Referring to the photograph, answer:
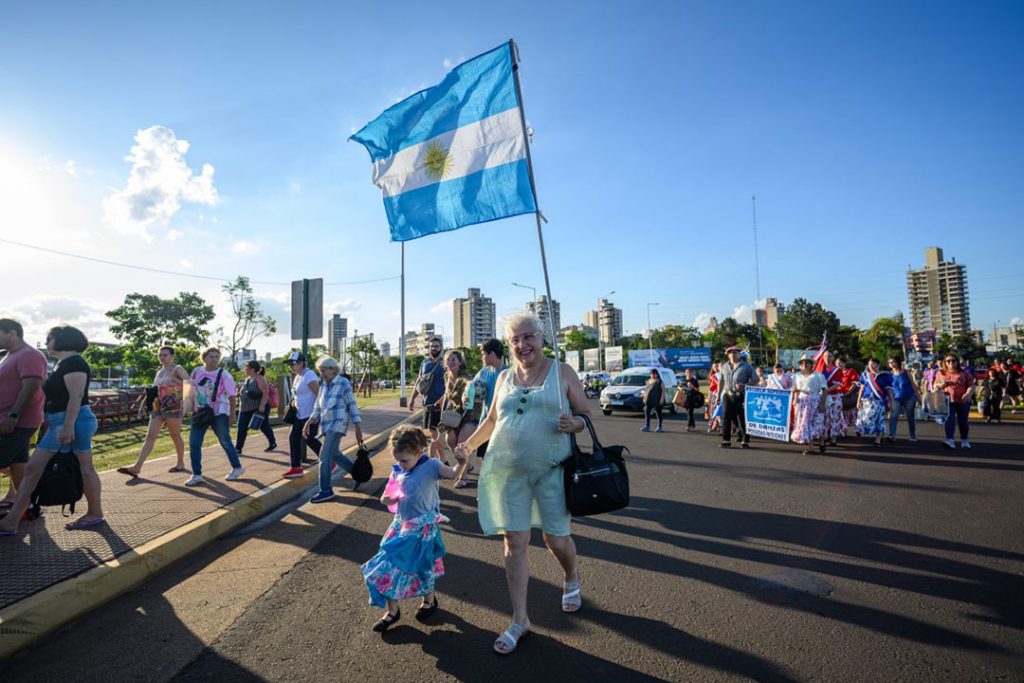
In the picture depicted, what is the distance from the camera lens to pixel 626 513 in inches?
220

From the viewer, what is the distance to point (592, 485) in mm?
2902

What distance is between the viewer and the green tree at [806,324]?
A: 7819 centimetres

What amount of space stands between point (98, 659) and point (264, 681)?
1131mm

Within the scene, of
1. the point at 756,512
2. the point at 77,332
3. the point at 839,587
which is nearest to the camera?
the point at 839,587

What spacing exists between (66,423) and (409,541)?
352 centimetres

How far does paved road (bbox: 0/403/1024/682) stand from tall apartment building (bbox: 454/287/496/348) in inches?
6520

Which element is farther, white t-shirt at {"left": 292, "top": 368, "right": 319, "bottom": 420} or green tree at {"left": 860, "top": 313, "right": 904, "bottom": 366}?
green tree at {"left": 860, "top": 313, "right": 904, "bottom": 366}

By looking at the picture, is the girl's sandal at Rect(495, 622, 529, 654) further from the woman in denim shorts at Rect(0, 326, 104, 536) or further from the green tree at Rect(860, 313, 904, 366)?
the green tree at Rect(860, 313, 904, 366)

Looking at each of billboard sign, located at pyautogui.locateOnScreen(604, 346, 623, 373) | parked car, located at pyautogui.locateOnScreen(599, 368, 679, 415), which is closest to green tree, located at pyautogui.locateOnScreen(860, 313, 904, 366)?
billboard sign, located at pyautogui.locateOnScreen(604, 346, 623, 373)

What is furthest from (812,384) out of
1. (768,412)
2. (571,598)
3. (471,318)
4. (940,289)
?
(940,289)

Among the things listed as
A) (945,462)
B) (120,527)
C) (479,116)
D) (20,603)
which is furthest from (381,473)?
(945,462)

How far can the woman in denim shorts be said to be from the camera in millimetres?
4562

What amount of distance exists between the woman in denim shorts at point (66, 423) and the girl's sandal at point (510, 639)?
420 centimetres

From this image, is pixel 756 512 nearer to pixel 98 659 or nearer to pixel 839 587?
pixel 839 587
